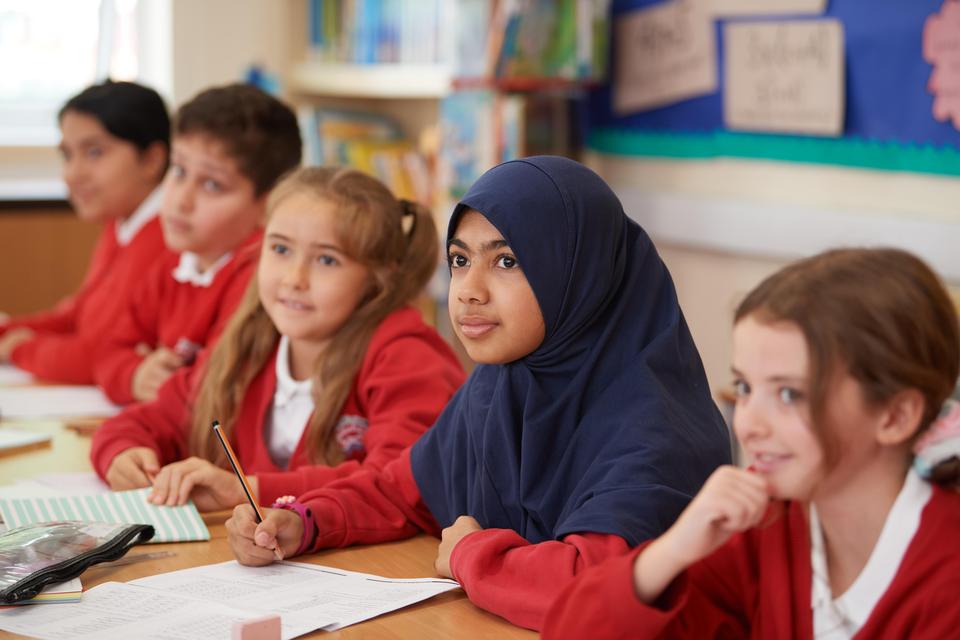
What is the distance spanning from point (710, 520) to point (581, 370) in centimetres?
Result: 39

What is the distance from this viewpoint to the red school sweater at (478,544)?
1254 millimetres

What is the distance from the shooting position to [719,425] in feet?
4.68

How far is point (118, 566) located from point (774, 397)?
840 millimetres

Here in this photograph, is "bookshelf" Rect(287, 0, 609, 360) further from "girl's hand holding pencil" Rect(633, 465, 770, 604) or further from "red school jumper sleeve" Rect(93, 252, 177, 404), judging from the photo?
"girl's hand holding pencil" Rect(633, 465, 770, 604)

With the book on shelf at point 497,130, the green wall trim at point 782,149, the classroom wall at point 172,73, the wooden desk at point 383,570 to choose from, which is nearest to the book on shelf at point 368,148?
the classroom wall at point 172,73

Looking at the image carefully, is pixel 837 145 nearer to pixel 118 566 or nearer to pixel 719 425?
pixel 719 425

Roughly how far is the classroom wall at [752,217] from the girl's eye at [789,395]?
157 cm

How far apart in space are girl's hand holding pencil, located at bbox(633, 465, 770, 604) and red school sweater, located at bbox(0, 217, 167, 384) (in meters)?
1.91

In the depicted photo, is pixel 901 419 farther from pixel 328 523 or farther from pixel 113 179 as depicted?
pixel 113 179

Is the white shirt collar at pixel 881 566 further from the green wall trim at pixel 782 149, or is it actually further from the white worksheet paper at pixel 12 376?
the white worksheet paper at pixel 12 376

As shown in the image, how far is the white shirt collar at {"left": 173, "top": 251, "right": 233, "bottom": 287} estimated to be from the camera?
99.5 inches

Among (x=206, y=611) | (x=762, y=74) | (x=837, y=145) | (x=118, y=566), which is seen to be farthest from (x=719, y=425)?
(x=762, y=74)

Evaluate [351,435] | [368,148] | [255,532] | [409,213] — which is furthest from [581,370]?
[368,148]

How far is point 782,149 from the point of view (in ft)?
9.85
